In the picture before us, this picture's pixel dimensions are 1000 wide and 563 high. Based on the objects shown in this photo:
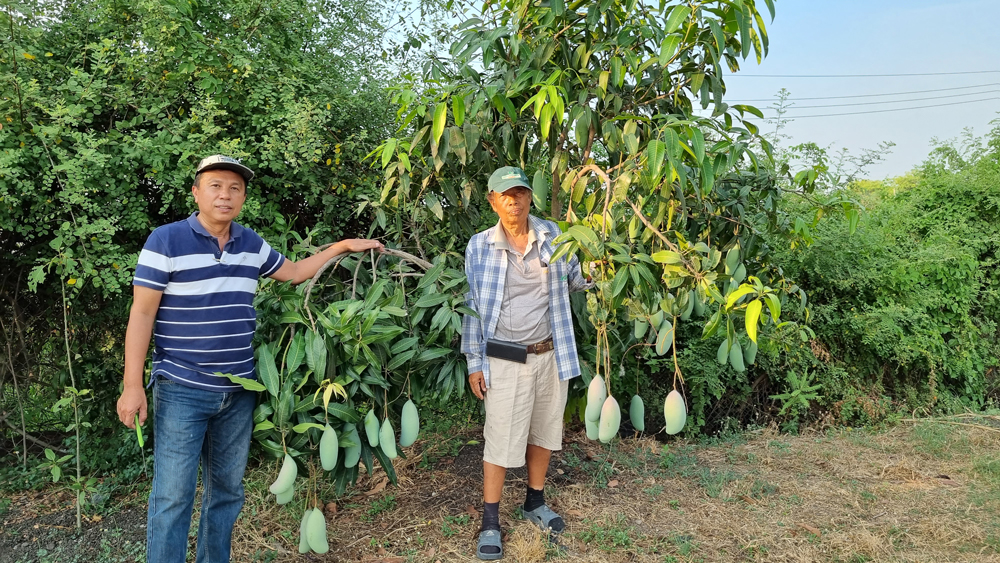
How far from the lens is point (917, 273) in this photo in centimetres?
427

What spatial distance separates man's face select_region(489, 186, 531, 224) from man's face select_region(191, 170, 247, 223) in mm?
837

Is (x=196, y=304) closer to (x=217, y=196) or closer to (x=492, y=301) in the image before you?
(x=217, y=196)

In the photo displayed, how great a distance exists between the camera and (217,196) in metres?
1.87

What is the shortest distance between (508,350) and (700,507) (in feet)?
4.03

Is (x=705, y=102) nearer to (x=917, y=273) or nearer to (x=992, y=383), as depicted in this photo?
(x=917, y=273)

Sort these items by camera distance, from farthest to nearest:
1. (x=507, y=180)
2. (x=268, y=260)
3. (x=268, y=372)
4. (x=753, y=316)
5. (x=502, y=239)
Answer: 1. (x=502, y=239)
2. (x=507, y=180)
3. (x=268, y=260)
4. (x=268, y=372)
5. (x=753, y=316)

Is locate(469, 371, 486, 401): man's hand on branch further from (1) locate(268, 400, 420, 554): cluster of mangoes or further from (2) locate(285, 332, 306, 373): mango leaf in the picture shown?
(2) locate(285, 332, 306, 373): mango leaf

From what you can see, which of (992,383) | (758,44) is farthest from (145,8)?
(992,383)

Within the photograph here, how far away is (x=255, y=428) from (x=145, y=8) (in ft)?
5.54

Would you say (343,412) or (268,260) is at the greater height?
(268,260)

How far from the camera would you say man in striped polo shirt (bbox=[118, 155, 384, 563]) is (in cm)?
178

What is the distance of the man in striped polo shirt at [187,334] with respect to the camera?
178 cm

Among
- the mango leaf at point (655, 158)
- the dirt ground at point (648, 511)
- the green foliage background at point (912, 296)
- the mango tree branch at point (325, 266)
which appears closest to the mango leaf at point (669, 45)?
the mango leaf at point (655, 158)

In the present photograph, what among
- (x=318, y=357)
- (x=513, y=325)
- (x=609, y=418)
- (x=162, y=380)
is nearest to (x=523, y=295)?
(x=513, y=325)
